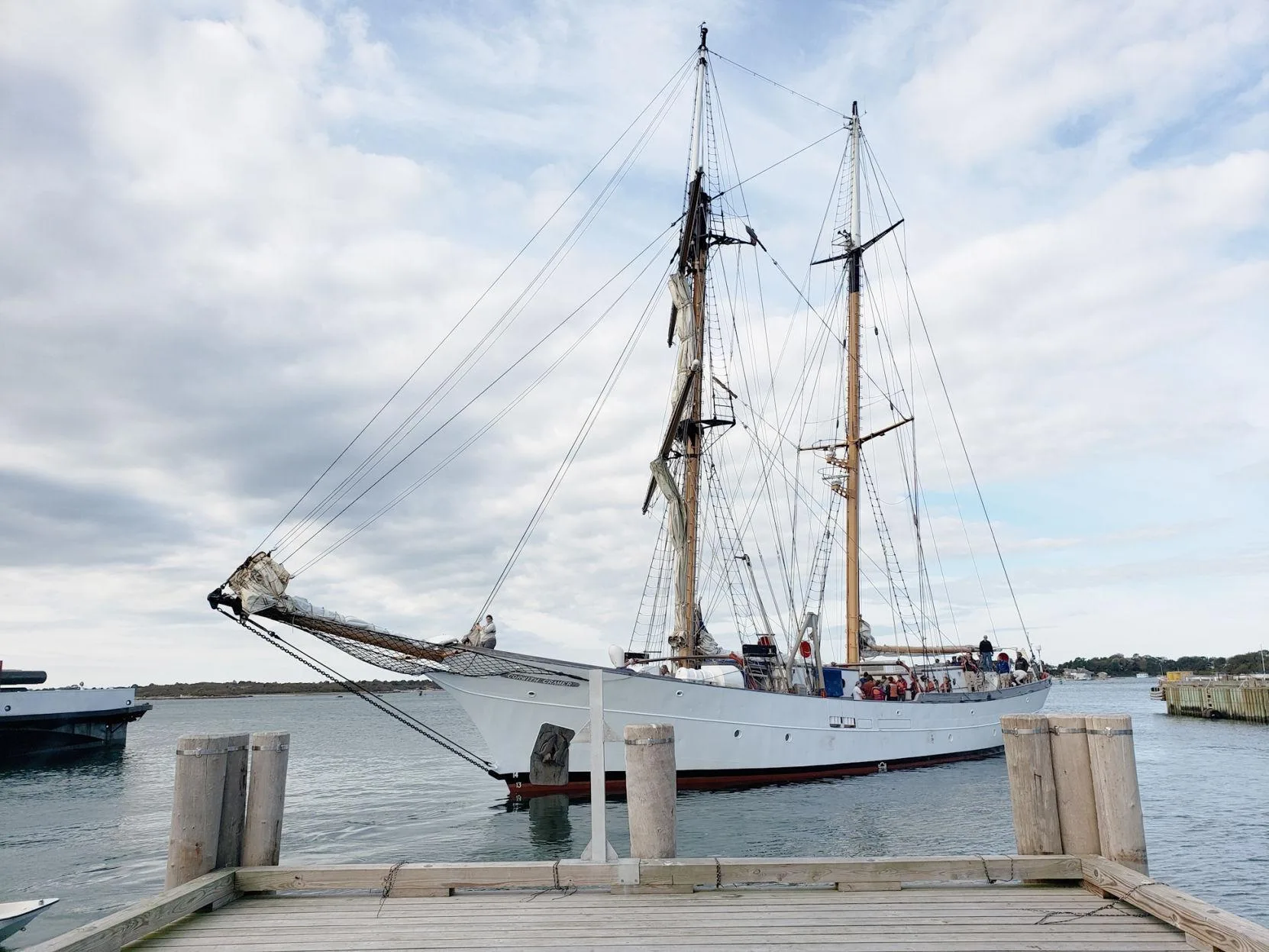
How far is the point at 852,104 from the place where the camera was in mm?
41781

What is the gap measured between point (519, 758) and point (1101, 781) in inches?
705

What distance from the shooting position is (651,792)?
683 cm

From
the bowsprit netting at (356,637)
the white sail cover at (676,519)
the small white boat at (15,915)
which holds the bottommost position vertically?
the small white boat at (15,915)

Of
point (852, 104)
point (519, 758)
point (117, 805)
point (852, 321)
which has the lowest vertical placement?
point (117, 805)

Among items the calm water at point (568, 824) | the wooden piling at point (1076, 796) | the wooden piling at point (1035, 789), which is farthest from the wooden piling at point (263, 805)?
the calm water at point (568, 824)

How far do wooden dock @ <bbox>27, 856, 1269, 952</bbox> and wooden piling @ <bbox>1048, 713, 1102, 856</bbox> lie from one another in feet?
0.59

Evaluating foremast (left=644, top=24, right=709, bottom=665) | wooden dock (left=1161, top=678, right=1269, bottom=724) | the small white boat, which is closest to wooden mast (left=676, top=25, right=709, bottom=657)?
foremast (left=644, top=24, right=709, bottom=665)

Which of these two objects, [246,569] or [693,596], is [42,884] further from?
[693,596]

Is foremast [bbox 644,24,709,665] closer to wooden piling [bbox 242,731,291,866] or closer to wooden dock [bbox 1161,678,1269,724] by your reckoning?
wooden piling [bbox 242,731,291,866]

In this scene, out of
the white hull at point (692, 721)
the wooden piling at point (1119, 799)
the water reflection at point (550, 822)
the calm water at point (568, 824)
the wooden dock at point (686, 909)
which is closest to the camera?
the wooden dock at point (686, 909)

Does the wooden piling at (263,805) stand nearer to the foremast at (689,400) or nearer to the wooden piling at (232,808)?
the wooden piling at (232,808)

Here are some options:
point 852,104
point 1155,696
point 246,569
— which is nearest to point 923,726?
point 246,569

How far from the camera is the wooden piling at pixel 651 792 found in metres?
6.77

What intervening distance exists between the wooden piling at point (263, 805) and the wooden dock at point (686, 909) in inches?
9.6
